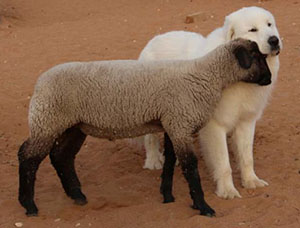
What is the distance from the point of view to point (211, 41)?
21.7 ft

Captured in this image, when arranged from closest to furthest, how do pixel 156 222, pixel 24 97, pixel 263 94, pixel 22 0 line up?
pixel 156 222, pixel 263 94, pixel 24 97, pixel 22 0

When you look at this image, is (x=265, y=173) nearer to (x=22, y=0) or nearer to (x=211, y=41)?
(x=211, y=41)

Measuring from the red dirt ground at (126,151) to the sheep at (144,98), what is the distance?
1.75ft

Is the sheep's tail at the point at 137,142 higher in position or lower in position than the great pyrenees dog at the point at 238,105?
lower

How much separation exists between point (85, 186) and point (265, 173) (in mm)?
2233

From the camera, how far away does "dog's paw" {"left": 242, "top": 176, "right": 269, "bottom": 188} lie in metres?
6.70

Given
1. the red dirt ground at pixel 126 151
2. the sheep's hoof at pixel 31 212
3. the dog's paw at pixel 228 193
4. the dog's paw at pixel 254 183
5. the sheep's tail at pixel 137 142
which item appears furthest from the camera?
the sheep's tail at pixel 137 142

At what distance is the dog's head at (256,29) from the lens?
19.5 ft

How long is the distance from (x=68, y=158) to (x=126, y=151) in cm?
196

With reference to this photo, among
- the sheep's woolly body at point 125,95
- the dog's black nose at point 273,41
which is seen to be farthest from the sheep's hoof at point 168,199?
the dog's black nose at point 273,41

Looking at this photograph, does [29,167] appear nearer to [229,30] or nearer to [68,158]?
[68,158]

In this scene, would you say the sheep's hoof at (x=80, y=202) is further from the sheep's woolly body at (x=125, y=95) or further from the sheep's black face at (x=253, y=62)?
the sheep's black face at (x=253, y=62)

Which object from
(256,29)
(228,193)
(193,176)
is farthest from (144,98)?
(228,193)

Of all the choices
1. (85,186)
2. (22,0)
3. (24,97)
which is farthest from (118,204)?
(22,0)
